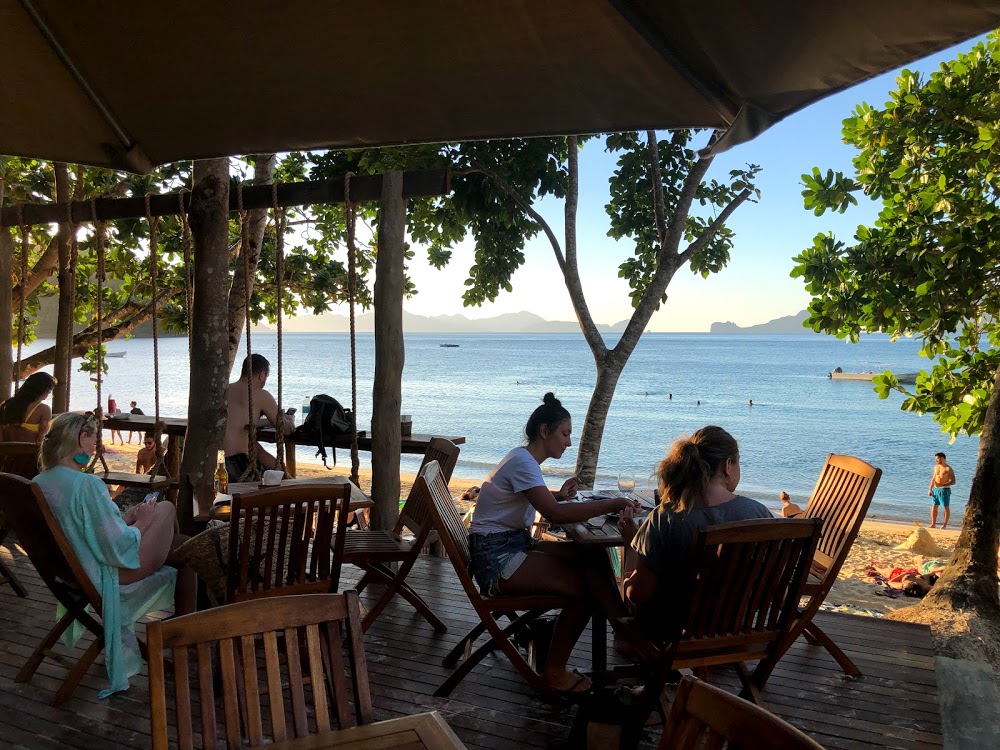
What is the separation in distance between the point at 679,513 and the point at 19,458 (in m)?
3.85

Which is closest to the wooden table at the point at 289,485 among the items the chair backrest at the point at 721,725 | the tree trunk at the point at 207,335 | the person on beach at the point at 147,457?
the tree trunk at the point at 207,335

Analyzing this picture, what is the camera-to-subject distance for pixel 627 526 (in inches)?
122

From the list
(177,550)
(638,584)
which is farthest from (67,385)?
(638,584)

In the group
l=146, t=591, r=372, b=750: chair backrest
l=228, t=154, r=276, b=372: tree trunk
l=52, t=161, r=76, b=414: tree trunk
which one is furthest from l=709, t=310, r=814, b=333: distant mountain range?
l=146, t=591, r=372, b=750: chair backrest

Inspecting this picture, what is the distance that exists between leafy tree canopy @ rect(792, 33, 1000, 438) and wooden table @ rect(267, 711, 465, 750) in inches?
242

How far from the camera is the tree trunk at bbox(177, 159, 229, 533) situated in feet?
15.8

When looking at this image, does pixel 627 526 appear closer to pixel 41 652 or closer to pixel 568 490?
pixel 568 490

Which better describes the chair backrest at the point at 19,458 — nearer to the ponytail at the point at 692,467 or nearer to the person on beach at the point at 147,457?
the ponytail at the point at 692,467

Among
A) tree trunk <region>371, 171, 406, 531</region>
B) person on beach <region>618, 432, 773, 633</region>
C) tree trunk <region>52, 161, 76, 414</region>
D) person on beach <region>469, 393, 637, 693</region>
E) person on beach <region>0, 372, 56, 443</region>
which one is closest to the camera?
person on beach <region>618, 432, 773, 633</region>

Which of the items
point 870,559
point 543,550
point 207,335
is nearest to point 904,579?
point 870,559

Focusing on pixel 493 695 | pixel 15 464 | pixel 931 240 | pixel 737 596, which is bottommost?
pixel 493 695

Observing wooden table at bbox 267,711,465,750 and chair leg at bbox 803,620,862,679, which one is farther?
chair leg at bbox 803,620,862,679

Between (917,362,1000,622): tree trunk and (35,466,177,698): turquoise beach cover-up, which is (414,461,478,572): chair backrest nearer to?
(35,466,177,698): turquoise beach cover-up

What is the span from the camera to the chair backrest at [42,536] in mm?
2922
